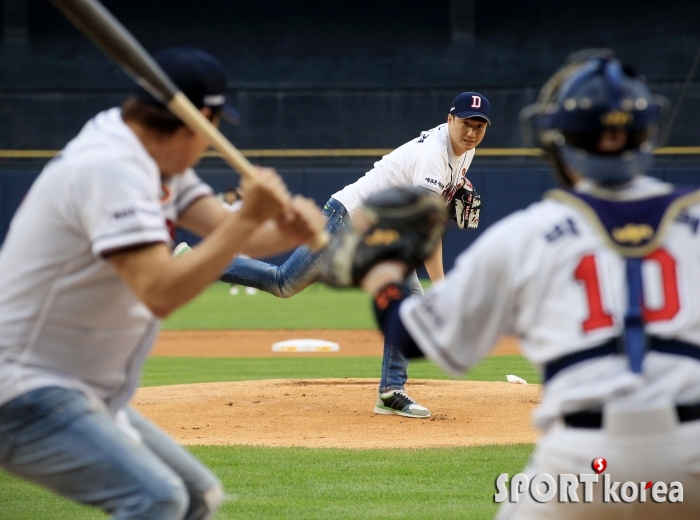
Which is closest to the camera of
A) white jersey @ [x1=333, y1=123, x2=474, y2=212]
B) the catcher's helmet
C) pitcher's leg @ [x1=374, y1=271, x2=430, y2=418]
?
the catcher's helmet

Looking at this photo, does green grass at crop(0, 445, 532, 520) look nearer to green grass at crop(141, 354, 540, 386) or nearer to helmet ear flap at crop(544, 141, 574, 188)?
helmet ear flap at crop(544, 141, 574, 188)

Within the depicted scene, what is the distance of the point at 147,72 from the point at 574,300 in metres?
1.48

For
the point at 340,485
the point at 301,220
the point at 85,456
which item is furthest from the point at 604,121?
the point at 340,485

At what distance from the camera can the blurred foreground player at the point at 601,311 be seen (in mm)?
2361

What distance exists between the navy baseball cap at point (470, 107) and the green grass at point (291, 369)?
412 centimetres

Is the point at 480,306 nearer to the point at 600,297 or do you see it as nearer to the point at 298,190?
the point at 600,297

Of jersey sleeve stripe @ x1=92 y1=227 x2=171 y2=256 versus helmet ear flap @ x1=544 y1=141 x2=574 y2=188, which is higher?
helmet ear flap @ x1=544 y1=141 x2=574 y2=188

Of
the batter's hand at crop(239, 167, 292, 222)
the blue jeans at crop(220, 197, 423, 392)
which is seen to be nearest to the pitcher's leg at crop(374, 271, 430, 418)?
the blue jeans at crop(220, 197, 423, 392)

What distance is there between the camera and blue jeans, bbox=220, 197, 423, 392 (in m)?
7.46

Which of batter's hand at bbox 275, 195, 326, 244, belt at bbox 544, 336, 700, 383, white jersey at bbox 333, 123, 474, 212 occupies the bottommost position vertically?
belt at bbox 544, 336, 700, 383

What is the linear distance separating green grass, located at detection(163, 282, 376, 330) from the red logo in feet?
43.7

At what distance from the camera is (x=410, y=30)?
30344mm

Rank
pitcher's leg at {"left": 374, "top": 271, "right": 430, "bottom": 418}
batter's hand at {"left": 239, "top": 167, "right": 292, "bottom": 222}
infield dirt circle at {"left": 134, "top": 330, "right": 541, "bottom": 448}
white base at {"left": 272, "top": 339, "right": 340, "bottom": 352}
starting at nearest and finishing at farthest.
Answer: batter's hand at {"left": 239, "top": 167, "right": 292, "bottom": 222}
infield dirt circle at {"left": 134, "top": 330, "right": 541, "bottom": 448}
pitcher's leg at {"left": 374, "top": 271, "right": 430, "bottom": 418}
white base at {"left": 272, "top": 339, "right": 340, "bottom": 352}

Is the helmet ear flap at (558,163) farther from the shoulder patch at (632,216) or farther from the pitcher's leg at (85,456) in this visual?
the pitcher's leg at (85,456)
